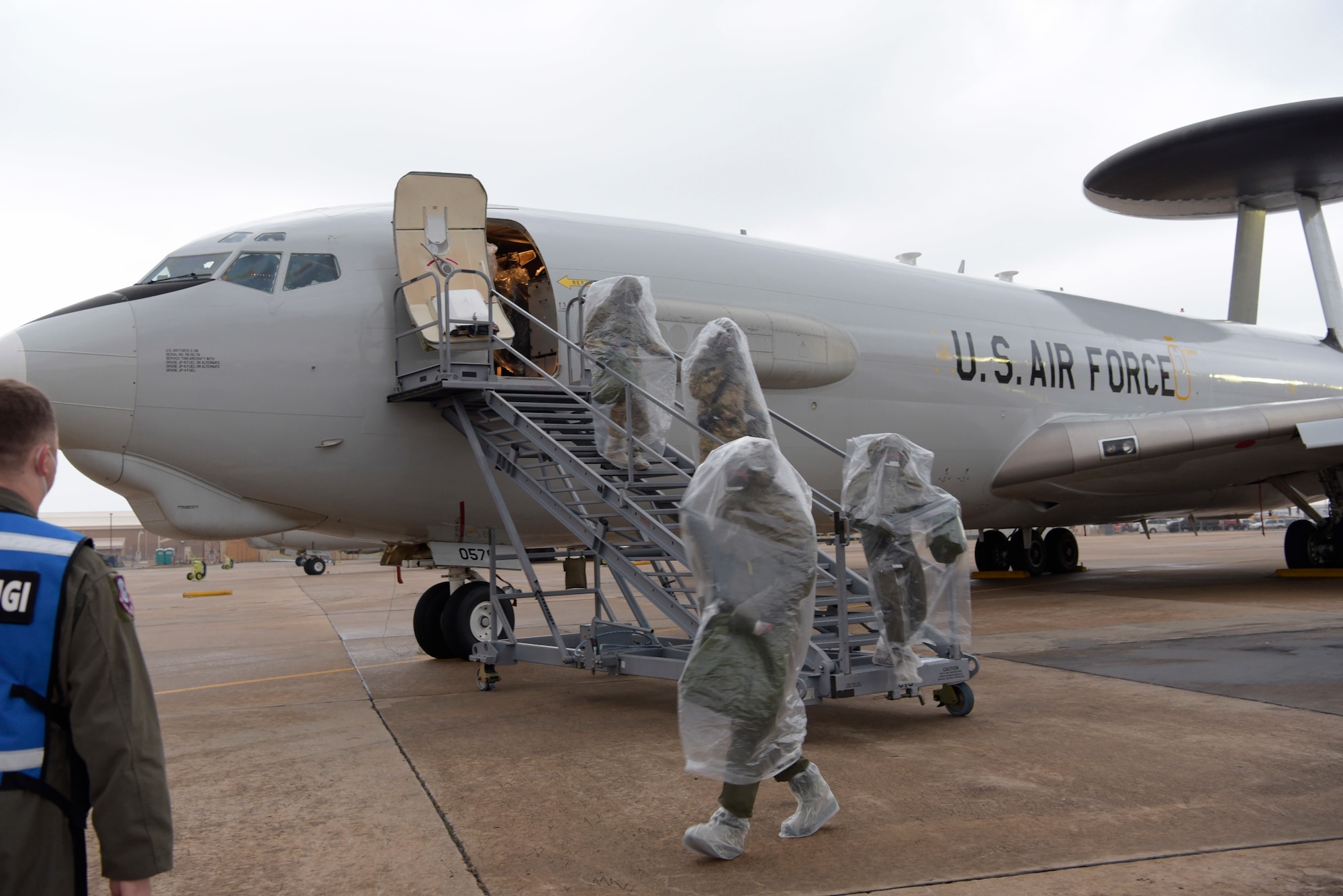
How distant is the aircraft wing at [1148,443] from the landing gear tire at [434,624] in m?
7.15

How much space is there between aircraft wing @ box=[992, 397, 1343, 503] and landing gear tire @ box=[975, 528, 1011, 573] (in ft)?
18.4

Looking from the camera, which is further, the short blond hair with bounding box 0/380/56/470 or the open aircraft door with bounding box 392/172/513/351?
the open aircraft door with bounding box 392/172/513/351

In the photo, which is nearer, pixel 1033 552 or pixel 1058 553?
pixel 1033 552

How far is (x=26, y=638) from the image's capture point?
1896 mm

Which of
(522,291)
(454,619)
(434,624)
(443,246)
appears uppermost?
(443,246)

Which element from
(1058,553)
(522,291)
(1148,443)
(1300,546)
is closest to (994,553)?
(1058,553)

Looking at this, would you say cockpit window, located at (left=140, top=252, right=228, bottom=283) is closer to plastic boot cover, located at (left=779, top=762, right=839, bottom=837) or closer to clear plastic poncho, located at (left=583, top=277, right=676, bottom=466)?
clear plastic poncho, located at (left=583, top=277, right=676, bottom=466)

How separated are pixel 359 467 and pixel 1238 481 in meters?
13.4

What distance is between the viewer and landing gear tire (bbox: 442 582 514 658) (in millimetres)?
8992

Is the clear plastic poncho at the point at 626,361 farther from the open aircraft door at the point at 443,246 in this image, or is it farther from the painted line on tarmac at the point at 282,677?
the painted line on tarmac at the point at 282,677

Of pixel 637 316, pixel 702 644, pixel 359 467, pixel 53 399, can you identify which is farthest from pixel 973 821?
pixel 53 399

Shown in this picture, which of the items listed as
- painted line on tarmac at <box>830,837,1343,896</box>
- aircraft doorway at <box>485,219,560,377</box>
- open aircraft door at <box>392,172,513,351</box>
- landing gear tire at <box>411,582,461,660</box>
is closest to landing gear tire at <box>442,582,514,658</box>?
landing gear tire at <box>411,582,461,660</box>

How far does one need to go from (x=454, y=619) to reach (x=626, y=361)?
3.60m

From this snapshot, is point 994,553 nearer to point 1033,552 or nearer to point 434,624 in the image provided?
point 1033,552
